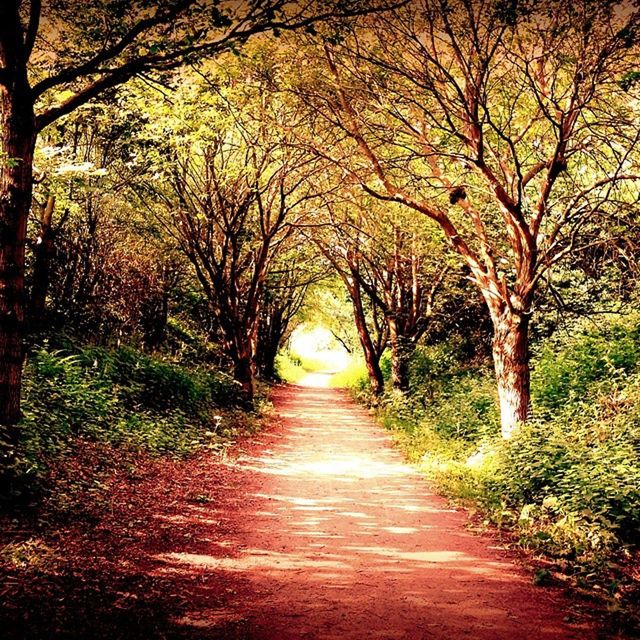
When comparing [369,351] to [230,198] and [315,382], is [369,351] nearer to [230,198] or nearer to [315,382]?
[230,198]

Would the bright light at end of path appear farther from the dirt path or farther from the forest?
the dirt path

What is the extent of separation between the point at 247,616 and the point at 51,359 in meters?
7.75

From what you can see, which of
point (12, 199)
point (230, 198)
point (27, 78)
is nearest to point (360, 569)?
point (12, 199)

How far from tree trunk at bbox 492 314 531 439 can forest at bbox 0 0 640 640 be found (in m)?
0.05

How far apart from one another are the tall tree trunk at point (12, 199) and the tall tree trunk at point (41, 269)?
6814mm

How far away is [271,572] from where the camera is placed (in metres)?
5.65

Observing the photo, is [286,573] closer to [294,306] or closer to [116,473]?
[116,473]

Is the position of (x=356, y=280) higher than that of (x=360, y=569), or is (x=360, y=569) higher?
(x=356, y=280)

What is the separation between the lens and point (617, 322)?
39.7 feet

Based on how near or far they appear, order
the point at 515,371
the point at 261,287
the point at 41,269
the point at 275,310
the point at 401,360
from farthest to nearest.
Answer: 1. the point at 275,310
2. the point at 401,360
3. the point at 261,287
4. the point at 41,269
5. the point at 515,371

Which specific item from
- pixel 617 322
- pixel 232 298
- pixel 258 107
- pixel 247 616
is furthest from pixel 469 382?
pixel 247 616

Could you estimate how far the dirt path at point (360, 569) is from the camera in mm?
4551

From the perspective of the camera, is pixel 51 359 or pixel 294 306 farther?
pixel 294 306

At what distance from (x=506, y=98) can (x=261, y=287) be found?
10411mm
